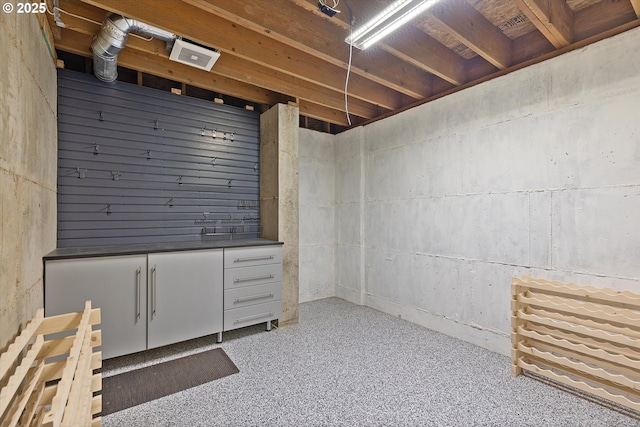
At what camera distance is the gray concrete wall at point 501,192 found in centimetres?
225

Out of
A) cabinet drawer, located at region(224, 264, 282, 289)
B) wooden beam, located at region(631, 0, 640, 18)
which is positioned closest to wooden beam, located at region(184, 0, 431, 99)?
wooden beam, located at region(631, 0, 640, 18)

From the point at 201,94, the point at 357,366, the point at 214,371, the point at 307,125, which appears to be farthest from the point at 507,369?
the point at 201,94

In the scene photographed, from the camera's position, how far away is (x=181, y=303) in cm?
281

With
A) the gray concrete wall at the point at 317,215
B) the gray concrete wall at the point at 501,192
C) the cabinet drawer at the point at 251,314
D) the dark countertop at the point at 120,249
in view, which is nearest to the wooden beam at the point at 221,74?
the gray concrete wall at the point at 317,215

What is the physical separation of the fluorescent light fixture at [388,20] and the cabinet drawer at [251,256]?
2229 mm

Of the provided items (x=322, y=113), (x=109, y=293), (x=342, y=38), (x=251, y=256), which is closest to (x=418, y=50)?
(x=342, y=38)

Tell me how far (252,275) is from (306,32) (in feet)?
8.01

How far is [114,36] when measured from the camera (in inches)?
90.4

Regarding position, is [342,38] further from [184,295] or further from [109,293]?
[109,293]

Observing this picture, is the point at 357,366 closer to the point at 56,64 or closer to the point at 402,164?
the point at 402,164

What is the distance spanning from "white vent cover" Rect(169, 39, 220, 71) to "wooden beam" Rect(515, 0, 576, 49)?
8.00 ft

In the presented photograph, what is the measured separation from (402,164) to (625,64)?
2.14m

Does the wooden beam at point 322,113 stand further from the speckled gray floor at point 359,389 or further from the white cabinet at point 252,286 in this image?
the speckled gray floor at point 359,389

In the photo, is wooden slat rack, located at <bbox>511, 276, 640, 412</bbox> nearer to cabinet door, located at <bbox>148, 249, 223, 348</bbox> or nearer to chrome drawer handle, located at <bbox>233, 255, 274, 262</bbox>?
chrome drawer handle, located at <bbox>233, 255, 274, 262</bbox>
